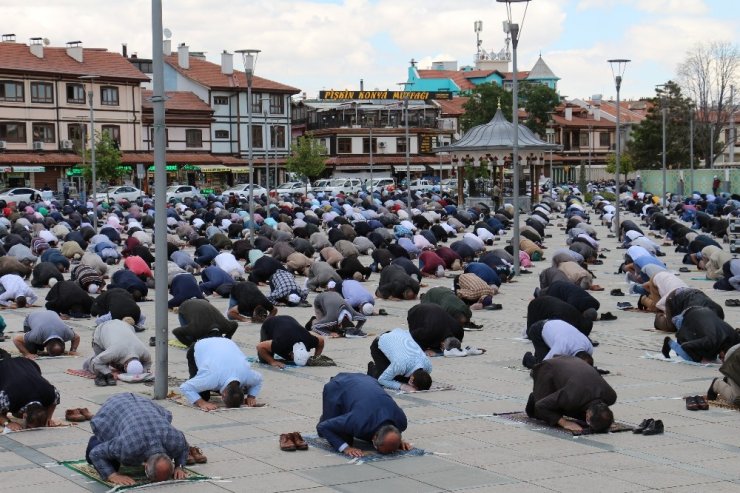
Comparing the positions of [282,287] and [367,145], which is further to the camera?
[367,145]

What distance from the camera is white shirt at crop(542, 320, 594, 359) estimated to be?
1546cm

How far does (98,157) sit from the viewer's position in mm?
74812

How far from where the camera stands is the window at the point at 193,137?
90.7 meters

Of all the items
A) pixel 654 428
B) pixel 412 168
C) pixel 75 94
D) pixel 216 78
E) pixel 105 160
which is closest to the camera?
pixel 654 428

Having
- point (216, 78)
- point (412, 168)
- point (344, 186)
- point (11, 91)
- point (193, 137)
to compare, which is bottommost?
point (344, 186)

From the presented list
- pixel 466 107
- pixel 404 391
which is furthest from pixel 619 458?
pixel 466 107

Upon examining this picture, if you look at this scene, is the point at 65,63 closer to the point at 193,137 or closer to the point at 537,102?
the point at 193,137

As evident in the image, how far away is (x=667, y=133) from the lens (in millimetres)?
93375

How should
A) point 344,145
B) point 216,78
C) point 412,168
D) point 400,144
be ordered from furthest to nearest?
point 412,168, point 400,144, point 344,145, point 216,78

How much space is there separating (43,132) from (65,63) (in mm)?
5378

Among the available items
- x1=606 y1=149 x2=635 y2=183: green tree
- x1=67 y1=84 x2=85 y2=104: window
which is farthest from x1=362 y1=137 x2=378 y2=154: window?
x1=67 y1=84 x2=85 y2=104: window

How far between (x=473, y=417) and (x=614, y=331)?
8043 millimetres

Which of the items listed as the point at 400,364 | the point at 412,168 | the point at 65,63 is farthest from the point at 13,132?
the point at 400,364

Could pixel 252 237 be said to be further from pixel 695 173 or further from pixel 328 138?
pixel 328 138
